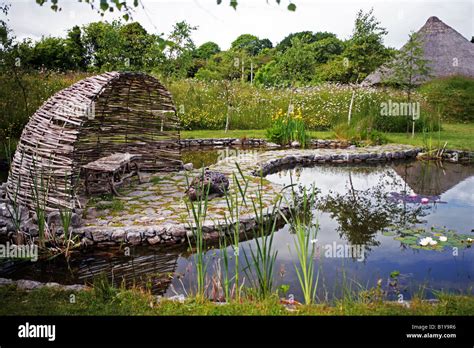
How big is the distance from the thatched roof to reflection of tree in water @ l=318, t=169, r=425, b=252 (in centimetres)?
1387

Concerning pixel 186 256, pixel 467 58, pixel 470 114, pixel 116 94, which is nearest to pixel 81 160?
pixel 116 94

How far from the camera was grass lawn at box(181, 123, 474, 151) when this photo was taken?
470 inches

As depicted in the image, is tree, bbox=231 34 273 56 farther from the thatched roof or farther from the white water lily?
the white water lily

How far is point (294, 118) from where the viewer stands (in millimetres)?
12938

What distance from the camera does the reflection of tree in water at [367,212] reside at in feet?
18.7

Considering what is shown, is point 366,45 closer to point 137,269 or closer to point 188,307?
point 137,269

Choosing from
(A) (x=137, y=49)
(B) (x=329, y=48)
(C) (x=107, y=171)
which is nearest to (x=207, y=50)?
(B) (x=329, y=48)

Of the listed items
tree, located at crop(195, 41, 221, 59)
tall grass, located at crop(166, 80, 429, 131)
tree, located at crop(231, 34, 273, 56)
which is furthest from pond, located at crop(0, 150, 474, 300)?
tree, located at crop(195, 41, 221, 59)

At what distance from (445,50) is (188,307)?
21.5m

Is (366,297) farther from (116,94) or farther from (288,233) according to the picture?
(116,94)

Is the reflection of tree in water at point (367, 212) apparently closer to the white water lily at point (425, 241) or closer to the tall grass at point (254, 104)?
the white water lily at point (425, 241)

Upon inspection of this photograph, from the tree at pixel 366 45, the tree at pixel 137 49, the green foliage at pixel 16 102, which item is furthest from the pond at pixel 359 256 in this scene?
the tree at pixel 137 49

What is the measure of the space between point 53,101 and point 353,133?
30.4 feet
